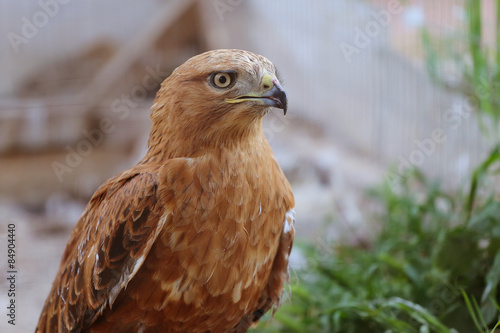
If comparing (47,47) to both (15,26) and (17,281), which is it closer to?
(15,26)

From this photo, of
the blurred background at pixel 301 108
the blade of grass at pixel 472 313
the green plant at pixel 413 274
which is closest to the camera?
the blade of grass at pixel 472 313

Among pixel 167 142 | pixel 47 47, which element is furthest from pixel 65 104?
pixel 167 142

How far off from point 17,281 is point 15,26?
139 inches

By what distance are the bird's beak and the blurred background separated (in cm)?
134

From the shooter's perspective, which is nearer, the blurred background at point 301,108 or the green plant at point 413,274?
the green plant at point 413,274

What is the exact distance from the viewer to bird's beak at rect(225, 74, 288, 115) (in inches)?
72.7

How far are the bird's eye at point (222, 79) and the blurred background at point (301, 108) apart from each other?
4.81ft

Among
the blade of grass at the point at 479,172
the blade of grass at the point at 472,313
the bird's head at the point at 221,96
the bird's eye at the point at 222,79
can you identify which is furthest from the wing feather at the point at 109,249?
the blade of grass at the point at 479,172

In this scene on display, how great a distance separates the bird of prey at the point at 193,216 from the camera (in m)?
1.87

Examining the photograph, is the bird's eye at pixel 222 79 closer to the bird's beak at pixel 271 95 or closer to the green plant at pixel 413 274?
the bird's beak at pixel 271 95

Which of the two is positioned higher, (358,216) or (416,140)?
(416,140)

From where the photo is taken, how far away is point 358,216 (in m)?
4.79

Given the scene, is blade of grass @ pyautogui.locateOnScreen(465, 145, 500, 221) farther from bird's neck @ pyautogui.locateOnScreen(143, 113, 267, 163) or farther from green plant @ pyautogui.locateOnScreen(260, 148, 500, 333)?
bird's neck @ pyautogui.locateOnScreen(143, 113, 267, 163)

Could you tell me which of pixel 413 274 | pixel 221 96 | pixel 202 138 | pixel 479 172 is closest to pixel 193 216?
pixel 202 138
